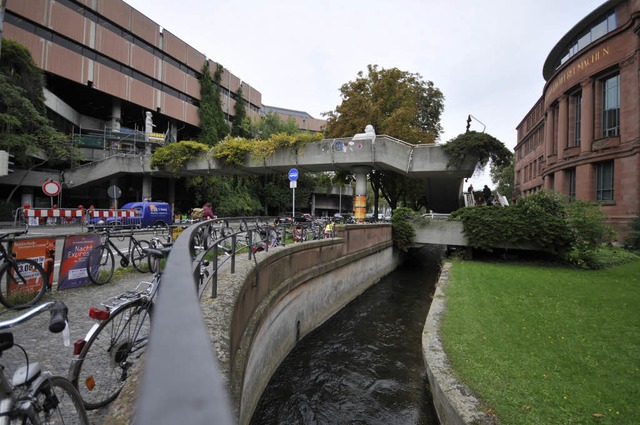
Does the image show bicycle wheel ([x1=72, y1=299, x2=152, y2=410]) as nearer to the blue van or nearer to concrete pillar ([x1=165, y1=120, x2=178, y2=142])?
the blue van

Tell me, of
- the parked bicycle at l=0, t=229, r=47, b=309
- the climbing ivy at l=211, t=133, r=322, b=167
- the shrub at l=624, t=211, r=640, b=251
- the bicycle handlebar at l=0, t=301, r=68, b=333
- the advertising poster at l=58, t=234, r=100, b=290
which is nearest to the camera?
the bicycle handlebar at l=0, t=301, r=68, b=333

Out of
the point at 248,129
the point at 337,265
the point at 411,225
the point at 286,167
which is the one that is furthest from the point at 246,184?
the point at 337,265

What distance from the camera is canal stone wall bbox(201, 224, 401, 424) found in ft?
11.8

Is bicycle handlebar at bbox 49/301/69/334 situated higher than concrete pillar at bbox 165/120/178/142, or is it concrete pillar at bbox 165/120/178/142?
concrete pillar at bbox 165/120/178/142

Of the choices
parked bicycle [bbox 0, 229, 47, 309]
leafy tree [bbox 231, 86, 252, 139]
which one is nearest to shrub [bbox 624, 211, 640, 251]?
parked bicycle [bbox 0, 229, 47, 309]

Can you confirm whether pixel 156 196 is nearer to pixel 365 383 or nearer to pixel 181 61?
pixel 181 61

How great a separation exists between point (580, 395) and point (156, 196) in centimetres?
3664

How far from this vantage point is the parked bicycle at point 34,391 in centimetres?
188

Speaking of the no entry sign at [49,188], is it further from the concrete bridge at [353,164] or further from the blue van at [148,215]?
the concrete bridge at [353,164]

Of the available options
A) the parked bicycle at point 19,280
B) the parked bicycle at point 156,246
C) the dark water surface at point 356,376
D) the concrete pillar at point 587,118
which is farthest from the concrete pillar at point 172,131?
the concrete pillar at point 587,118

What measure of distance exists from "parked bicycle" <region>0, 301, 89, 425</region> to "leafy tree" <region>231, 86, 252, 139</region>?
139ft

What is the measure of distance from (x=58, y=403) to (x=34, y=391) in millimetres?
308

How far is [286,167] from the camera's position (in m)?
23.0

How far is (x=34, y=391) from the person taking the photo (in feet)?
6.70
